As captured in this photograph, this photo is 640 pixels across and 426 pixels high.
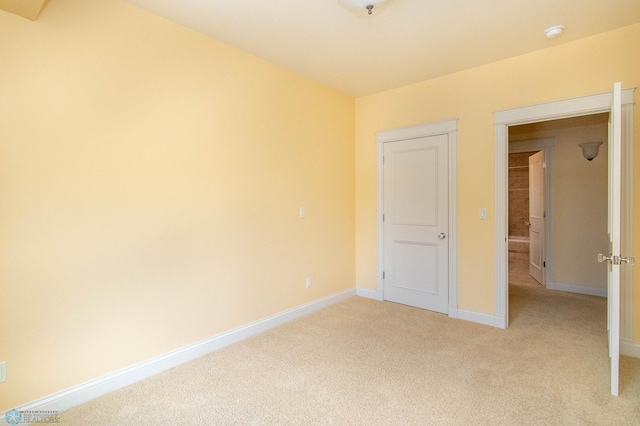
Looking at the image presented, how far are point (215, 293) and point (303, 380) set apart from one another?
1057 millimetres

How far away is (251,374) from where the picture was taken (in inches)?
92.4

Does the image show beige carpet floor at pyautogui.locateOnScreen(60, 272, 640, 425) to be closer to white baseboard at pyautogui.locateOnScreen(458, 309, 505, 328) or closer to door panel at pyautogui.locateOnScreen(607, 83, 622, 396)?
white baseboard at pyautogui.locateOnScreen(458, 309, 505, 328)

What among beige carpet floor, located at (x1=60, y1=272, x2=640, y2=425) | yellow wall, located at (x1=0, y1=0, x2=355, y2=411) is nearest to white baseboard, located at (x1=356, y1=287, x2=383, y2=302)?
beige carpet floor, located at (x1=60, y1=272, x2=640, y2=425)

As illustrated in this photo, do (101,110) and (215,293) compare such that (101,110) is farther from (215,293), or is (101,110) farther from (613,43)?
(613,43)

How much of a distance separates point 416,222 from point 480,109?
138cm

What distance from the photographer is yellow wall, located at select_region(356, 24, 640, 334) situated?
262 centimetres

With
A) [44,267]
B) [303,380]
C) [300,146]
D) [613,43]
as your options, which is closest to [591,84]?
[613,43]

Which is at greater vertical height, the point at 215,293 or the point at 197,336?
the point at 215,293

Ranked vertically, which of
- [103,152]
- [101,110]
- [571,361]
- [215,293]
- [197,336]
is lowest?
[571,361]

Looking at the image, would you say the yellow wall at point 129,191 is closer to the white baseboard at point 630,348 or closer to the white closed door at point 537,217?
the white baseboard at point 630,348

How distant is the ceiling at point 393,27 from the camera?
223cm

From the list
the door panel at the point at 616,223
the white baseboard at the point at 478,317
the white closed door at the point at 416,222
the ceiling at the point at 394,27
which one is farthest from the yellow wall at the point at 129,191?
the door panel at the point at 616,223

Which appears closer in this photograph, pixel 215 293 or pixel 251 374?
pixel 251 374

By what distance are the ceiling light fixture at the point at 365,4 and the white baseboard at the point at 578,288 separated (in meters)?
4.53
